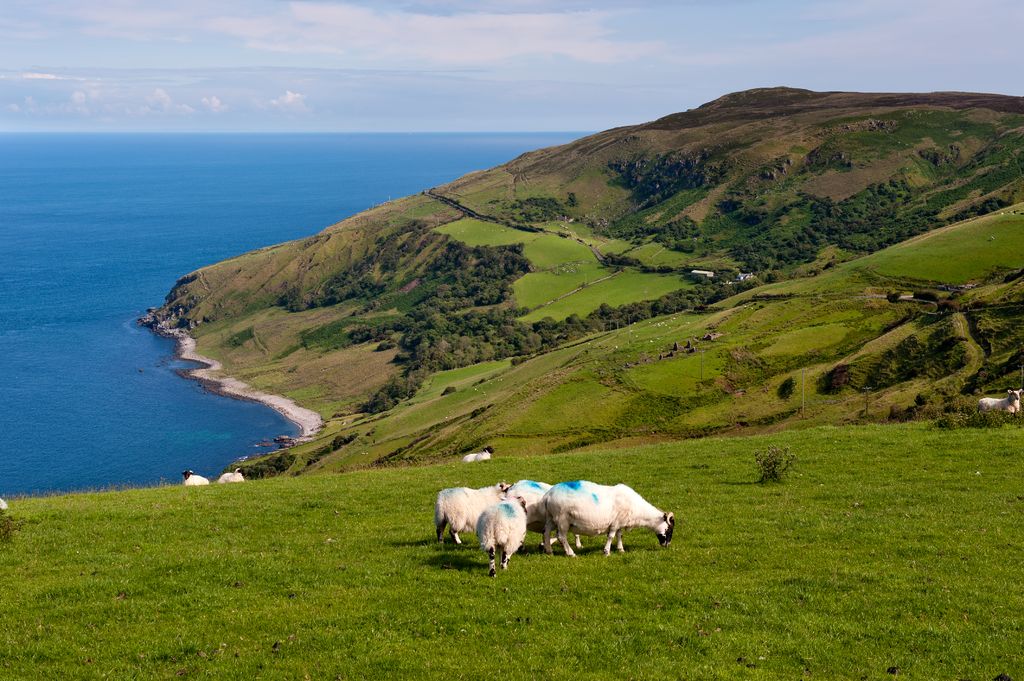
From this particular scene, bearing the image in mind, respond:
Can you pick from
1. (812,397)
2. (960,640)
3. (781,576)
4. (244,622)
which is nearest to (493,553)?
(244,622)

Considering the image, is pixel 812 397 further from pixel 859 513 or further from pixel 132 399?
pixel 132 399

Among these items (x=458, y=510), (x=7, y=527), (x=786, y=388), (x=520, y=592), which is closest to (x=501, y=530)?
(x=520, y=592)

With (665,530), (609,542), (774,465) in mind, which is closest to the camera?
(609,542)

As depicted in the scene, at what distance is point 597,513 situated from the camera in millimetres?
23109

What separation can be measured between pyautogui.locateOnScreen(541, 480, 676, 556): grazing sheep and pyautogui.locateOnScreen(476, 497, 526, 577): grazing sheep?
160cm

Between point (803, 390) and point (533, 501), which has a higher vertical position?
point (533, 501)

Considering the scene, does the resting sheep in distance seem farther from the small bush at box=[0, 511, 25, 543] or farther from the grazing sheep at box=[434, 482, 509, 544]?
the small bush at box=[0, 511, 25, 543]

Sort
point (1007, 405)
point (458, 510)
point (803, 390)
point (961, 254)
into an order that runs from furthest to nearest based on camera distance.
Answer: point (961, 254) → point (803, 390) → point (1007, 405) → point (458, 510)

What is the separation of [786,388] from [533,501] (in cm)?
6830

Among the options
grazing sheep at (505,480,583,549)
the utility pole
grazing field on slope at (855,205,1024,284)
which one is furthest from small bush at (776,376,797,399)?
grazing sheep at (505,480,583,549)

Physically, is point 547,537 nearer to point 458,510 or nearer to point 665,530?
point 458,510

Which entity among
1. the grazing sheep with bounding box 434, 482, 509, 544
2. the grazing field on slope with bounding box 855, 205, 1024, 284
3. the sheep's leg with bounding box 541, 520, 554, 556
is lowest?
the sheep's leg with bounding box 541, 520, 554, 556

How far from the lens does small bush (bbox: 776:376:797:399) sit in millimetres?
83188

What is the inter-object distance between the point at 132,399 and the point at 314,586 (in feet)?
626
